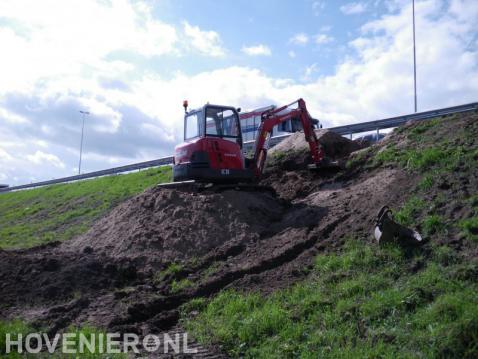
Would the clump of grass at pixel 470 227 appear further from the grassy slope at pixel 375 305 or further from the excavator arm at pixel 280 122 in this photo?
the excavator arm at pixel 280 122

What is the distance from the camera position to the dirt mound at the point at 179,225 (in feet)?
38.1

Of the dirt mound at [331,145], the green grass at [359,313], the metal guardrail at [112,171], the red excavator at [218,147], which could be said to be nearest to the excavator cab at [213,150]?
the red excavator at [218,147]

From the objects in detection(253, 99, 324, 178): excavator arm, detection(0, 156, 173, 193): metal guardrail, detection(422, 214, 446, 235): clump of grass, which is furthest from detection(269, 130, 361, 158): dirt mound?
detection(0, 156, 173, 193): metal guardrail

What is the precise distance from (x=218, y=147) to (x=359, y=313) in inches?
309

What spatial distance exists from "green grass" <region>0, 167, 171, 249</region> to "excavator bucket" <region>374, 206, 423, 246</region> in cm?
1189

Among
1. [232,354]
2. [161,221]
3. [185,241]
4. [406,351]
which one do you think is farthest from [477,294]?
[161,221]

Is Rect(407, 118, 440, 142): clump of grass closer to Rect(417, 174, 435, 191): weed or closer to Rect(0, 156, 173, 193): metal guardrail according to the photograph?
Rect(417, 174, 435, 191): weed

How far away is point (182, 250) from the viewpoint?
11.5 metres

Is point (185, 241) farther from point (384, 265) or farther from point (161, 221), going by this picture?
point (384, 265)

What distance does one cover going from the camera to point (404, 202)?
980 centimetres

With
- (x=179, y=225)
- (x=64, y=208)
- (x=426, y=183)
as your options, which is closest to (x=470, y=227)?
(x=426, y=183)

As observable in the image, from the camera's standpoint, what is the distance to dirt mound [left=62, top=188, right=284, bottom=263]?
11609mm

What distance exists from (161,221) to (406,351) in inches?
313

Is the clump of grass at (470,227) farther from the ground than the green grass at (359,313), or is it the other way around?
the clump of grass at (470,227)
